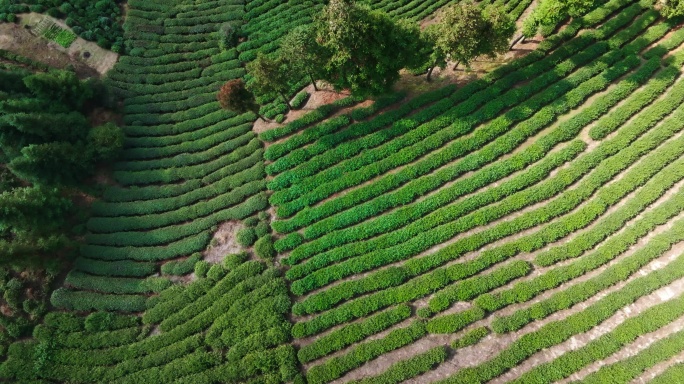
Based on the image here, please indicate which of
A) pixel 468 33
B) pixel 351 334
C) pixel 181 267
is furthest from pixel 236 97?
pixel 351 334

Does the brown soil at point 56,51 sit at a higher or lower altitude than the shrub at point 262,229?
higher

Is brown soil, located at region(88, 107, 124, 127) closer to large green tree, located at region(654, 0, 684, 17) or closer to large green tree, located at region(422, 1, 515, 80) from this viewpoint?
large green tree, located at region(422, 1, 515, 80)

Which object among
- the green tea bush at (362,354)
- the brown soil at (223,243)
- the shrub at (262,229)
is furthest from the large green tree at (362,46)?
the green tea bush at (362,354)

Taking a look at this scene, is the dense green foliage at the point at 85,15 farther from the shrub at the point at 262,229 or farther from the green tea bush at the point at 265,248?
the green tea bush at the point at 265,248

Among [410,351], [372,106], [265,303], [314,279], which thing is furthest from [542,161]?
[265,303]

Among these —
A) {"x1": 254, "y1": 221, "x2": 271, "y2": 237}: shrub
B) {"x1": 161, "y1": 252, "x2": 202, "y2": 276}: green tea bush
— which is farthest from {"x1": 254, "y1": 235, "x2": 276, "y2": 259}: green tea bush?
{"x1": 161, "y1": 252, "x2": 202, "y2": 276}: green tea bush

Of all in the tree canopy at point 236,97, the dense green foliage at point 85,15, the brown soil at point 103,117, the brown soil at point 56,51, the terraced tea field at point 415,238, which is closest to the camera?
the terraced tea field at point 415,238

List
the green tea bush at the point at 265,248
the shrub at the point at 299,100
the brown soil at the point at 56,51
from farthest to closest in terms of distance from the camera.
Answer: the brown soil at the point at 56,51, the shrub at the point at 299,100, the green tea bush at the point at 265,248

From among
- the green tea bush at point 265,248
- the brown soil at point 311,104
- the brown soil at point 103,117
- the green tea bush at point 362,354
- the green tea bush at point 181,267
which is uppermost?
the brown soil at point 103,117

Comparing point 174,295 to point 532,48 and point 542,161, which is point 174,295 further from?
point 532,48
